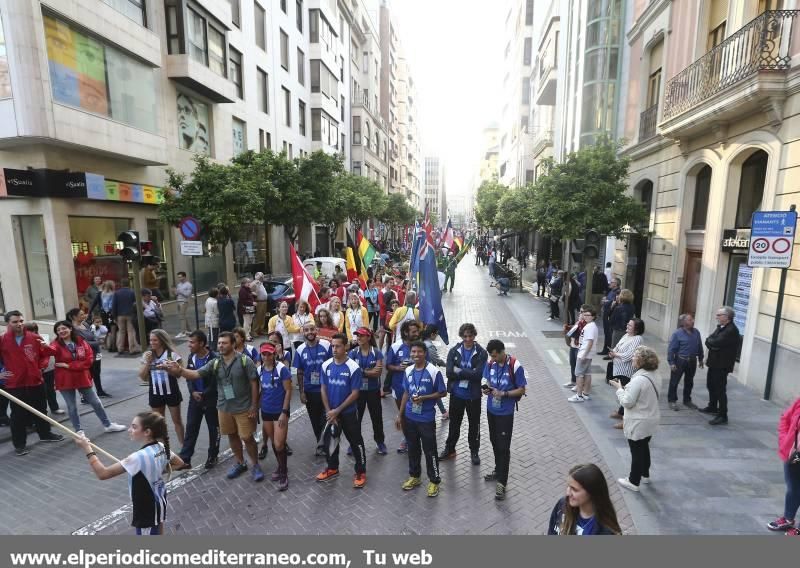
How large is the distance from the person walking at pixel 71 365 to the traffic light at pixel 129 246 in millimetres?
3843

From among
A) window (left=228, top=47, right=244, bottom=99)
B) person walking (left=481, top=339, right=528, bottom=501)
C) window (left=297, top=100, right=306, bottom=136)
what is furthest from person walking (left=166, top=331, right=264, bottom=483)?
window (left=297, top=100, right=306, bottom=136)

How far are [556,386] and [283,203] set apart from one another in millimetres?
13301

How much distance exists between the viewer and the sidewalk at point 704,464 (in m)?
4.64

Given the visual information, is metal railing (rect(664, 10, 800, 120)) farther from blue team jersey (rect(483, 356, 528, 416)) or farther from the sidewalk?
blue team jersey (rect(483, 356, 528, 416))

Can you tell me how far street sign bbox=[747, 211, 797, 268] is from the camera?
693 cm

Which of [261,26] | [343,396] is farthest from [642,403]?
[261,26]

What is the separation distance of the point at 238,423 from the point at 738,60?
11713mm

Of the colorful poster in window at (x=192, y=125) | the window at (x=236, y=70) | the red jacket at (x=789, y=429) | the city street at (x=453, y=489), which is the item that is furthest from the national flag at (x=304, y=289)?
the window at (x=236, y=70)

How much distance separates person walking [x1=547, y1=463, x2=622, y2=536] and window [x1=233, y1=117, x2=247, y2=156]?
23002 mm

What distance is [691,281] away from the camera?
11773 millimetres

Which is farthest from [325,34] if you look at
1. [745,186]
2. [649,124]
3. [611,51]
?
[745,186]

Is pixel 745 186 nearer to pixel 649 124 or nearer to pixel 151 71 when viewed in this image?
pixel 649 124

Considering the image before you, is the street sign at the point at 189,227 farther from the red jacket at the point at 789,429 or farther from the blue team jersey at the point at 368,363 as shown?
the red jacket at the point at 789,429

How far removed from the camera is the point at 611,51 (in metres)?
17.9
